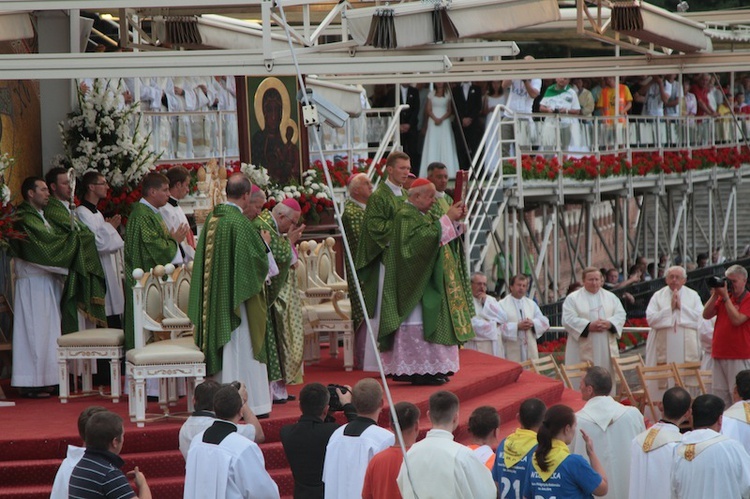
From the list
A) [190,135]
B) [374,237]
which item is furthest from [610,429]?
[190,135]

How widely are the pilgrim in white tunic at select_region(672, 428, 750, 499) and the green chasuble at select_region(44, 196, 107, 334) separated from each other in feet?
18.9

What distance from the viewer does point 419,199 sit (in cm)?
1248

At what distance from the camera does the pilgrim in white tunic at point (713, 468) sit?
8789 millimetres

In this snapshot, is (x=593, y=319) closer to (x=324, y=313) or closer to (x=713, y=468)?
(x=324, y=313)

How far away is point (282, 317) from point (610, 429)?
2944mm

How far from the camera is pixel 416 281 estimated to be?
12.7 m

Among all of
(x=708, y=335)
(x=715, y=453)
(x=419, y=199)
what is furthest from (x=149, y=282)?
(x=708, y=335)

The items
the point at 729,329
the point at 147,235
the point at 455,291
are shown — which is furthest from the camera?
the point at 729,329

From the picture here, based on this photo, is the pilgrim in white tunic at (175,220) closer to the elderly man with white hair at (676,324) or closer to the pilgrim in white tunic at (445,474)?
the pilgrim in white tunic at (445,474)

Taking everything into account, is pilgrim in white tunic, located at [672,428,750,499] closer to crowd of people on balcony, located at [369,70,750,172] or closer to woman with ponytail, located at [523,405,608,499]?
woman with ponytail, located at [523,405,608,499]

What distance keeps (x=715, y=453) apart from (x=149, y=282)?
4.83m

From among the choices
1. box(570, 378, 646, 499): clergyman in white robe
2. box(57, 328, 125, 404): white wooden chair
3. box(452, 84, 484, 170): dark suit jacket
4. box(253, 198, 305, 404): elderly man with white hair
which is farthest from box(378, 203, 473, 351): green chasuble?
box(452, 84, 484, 170): dark suit jacket

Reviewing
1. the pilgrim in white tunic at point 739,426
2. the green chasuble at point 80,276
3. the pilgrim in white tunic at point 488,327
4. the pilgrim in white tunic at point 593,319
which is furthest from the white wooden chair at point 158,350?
the pilgrim in white tunic at point 593,319

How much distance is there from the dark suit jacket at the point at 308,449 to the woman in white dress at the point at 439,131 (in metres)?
14.3
